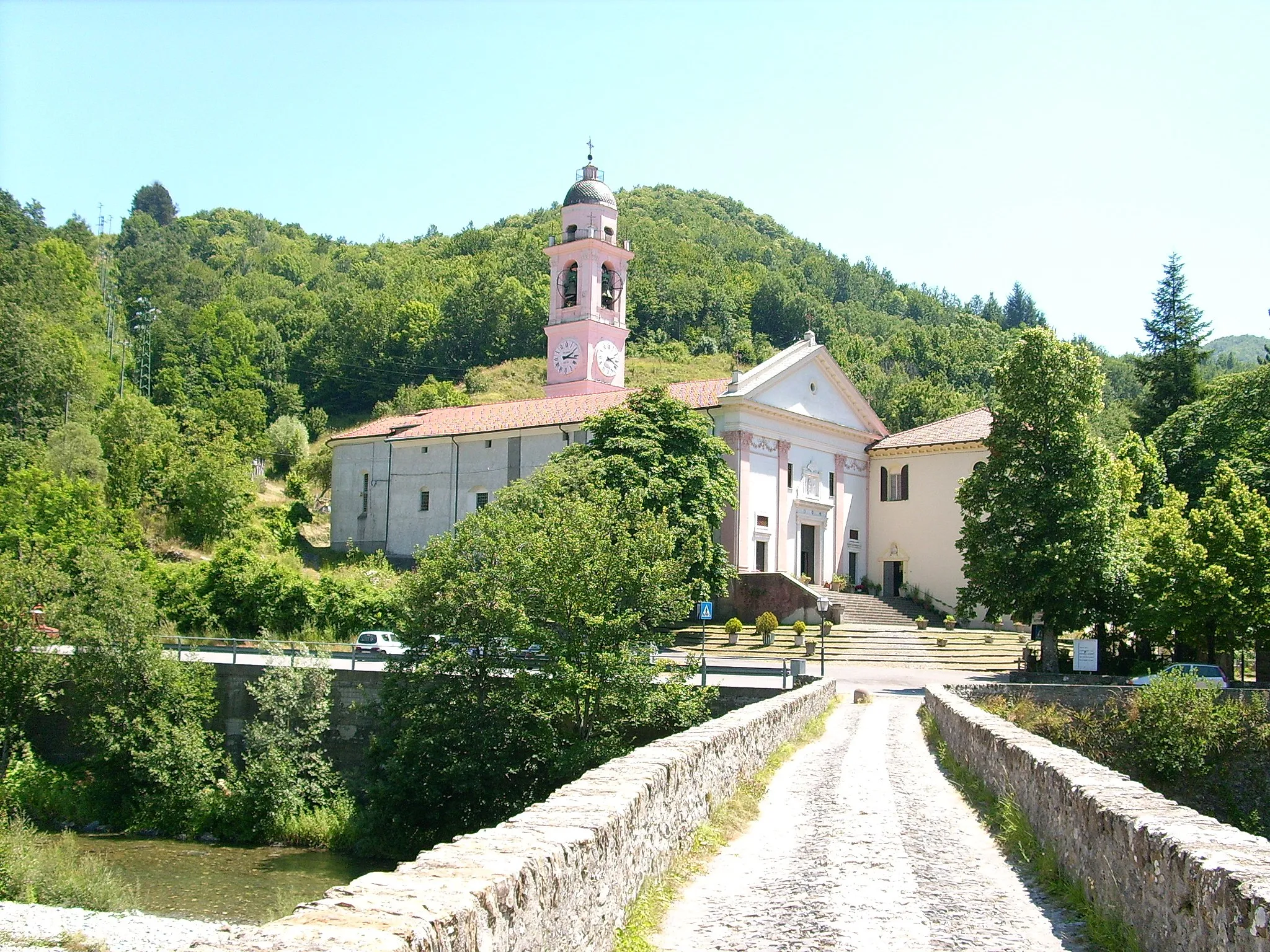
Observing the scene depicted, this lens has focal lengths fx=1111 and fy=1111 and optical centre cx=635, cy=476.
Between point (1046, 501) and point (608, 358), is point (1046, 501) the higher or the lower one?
the lower one

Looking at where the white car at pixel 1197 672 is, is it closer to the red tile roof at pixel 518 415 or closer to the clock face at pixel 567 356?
the red tile roof at pixel 518 415

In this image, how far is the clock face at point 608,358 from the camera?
58.7 m

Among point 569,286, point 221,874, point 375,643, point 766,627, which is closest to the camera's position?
point 221,874

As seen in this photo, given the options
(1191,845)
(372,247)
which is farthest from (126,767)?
(372,247)

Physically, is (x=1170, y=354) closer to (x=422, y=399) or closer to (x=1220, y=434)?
(x=1220, y=434)

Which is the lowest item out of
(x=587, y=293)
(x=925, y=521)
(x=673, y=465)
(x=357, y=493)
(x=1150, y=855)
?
(x=1150, y=855)

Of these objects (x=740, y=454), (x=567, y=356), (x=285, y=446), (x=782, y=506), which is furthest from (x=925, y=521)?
(x=285, y=446)

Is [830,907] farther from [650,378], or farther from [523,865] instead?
[650,378]

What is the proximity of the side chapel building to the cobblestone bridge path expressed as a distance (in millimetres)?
34696

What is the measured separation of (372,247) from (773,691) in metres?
148

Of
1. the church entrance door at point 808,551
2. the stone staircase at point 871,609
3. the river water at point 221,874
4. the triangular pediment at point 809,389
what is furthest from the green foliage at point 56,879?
the church entrance door at point 808,551

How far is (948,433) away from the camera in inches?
2085

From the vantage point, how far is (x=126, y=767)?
30609 millimetres

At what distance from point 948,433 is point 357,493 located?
30.6 metres
